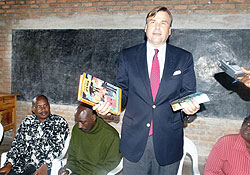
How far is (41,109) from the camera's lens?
2557 millimetres

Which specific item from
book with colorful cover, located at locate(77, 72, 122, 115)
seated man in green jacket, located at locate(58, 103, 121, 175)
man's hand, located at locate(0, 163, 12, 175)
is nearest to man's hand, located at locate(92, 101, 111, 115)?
book with colorful cover, located at locate(77, 72, 122, 115)

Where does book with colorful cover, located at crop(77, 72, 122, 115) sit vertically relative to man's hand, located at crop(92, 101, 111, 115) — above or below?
above

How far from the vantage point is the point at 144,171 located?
1506mm

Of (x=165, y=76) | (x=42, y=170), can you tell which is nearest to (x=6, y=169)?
(x=42, y=170)

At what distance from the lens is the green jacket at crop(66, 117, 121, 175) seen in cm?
215

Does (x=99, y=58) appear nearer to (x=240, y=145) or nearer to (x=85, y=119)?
(x=85, y=119)

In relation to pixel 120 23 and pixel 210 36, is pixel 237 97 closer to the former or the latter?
pixel 210 36

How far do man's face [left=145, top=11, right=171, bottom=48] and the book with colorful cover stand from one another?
1.35ft

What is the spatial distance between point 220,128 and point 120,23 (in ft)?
7.93

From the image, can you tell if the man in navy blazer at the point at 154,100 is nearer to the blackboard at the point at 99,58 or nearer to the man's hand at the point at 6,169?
the man's hand at the point at 6,169

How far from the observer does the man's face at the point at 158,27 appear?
143cm

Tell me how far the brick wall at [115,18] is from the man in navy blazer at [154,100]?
2.34m

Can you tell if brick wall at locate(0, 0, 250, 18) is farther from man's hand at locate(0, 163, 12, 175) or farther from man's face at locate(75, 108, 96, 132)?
man's hand at locate(0, 163, 12, 175)

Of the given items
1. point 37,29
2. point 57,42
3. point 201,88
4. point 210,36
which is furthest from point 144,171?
point 37,29
